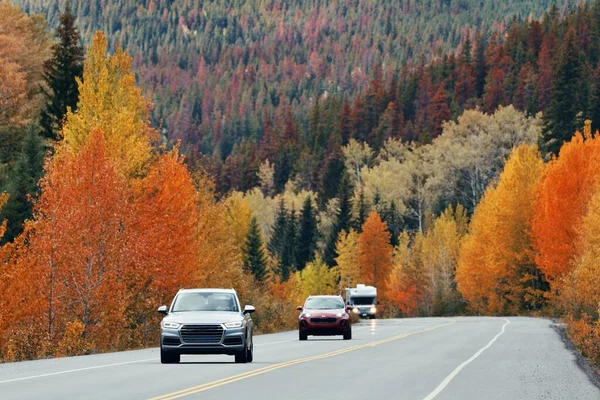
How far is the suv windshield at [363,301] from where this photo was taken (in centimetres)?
9822

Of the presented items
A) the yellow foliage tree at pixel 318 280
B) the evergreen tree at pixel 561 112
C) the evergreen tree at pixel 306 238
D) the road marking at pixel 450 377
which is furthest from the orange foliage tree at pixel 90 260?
the evergreen tree at pixel 306 238

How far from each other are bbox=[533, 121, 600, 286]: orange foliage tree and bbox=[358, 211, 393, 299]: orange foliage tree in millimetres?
58951

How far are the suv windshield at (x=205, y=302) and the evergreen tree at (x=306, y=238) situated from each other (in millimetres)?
123910

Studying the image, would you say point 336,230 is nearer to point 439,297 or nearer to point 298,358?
point 439,297

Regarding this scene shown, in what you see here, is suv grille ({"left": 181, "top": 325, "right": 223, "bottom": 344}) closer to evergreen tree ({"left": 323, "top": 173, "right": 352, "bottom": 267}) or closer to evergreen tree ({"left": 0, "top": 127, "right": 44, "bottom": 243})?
evergreen tree ({"left": 0, "top": 127, "right": 44, "bottom": 243})

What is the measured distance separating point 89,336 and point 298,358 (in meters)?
10.2

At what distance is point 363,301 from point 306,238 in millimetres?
54888

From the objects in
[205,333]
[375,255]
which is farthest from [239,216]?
[205,333]

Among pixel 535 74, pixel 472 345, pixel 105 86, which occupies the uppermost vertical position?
pixel 535 74

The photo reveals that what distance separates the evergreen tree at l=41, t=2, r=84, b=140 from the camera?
69.4m

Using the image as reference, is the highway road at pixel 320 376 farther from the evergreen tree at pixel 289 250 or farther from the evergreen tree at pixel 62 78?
the evergreen tree at pixel 289 250

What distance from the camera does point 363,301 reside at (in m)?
98.7

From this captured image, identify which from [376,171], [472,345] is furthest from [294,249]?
[472,345]

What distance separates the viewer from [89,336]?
1419 inches
